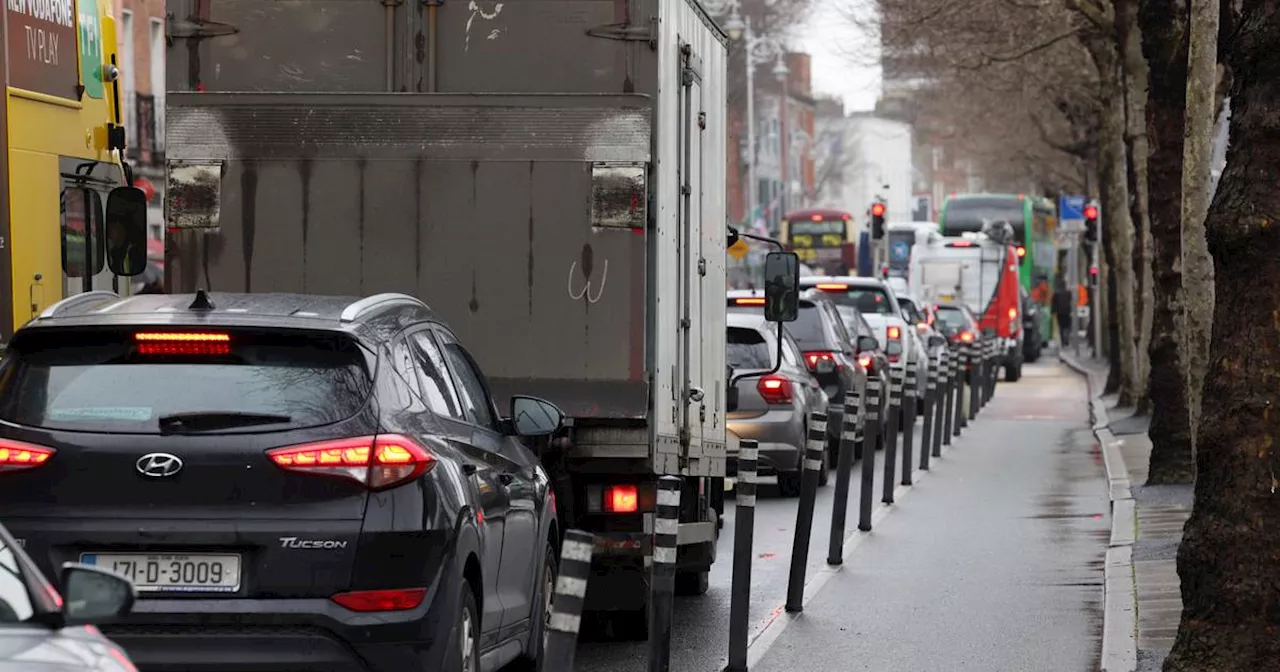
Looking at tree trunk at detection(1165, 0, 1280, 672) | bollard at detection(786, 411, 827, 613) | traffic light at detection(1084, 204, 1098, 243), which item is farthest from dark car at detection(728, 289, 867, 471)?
traffic light at detection(1084, 204, 1098, 243)

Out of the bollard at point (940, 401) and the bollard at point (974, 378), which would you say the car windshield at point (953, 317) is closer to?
the bollard at point (974, 378)

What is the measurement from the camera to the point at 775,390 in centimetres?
2072

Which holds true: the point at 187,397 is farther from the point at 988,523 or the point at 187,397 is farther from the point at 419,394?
the point at 988,523

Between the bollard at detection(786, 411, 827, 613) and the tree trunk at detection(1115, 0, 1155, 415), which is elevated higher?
the tree trunk at detection(1115, 0, 1155, 415)

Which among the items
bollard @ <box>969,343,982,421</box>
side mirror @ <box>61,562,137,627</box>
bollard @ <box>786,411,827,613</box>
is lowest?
bollard @ <box>969,343,982,421</box>

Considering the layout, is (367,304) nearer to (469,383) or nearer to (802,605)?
(469,383)

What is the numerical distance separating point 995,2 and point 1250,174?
27774 mm

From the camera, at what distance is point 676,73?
37.1ft

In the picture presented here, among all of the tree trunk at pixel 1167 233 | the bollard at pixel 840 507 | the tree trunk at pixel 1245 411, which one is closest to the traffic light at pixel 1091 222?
the tree trunk at pixel 1167 233

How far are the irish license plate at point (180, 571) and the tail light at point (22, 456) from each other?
1.12 feet

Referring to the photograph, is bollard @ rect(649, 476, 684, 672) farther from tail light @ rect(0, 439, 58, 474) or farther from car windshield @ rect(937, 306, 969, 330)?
car windshield @ rect(937, 306, 969, 330)

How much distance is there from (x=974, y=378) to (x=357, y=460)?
93.0 ft

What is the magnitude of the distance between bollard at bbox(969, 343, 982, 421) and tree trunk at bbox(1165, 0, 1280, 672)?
986 inches

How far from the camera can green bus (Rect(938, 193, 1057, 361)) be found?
7162 cm
